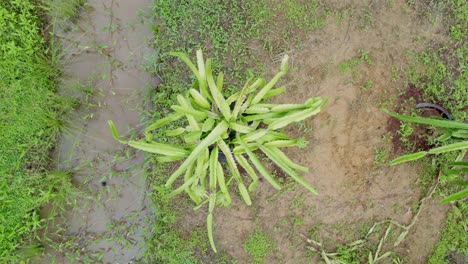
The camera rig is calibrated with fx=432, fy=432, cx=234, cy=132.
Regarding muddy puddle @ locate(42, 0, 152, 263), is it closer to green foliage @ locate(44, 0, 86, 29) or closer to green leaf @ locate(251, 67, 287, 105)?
green foliage @ locate(44, 0, 86, 29)

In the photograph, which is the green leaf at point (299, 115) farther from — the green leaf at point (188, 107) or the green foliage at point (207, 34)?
the green foliage at point (207, 34)

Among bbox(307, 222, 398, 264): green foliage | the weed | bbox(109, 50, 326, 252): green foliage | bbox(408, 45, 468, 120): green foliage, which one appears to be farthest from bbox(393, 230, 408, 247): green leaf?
bbox(109, 50, 326, 252): green foliage

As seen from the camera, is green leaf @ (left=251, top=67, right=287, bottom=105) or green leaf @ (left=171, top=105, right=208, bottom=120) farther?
green leaf @ (left=251, top=67, right=287, bottom=105)

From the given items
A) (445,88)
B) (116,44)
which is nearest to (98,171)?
(116,44)

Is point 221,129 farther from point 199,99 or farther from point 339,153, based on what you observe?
point 339,153

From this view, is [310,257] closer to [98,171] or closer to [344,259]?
[344,259]

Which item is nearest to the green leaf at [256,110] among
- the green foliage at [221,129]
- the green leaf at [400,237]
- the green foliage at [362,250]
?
the green foliage at [221,129]
